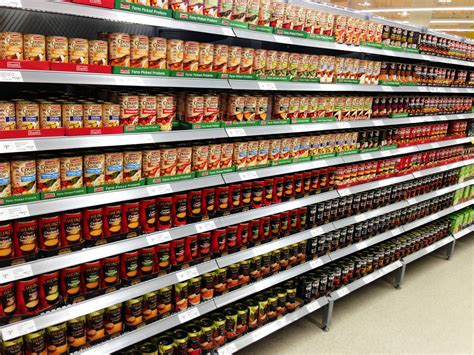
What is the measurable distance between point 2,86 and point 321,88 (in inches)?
74.9

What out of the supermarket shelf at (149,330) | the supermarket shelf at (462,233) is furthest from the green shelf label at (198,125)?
the supermarket shelf at (462,233)

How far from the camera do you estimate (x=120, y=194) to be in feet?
6.32

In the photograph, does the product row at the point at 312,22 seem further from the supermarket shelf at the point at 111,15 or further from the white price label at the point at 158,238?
the white price label at the point at 158,238

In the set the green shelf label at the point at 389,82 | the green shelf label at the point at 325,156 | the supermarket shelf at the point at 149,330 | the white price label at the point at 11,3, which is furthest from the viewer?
the green shelf label at the point at 389,82

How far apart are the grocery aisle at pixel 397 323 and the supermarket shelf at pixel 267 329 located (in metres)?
0.21

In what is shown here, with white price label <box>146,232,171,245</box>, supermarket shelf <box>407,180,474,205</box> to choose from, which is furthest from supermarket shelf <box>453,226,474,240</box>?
white price label <box>146,232,171,245</box>

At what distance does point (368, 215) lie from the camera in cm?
349

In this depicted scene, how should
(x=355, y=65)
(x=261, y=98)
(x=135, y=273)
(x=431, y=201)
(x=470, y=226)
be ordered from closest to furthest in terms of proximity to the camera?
(x=135, y=273), (x=261, y=98), (x=355, y=65), (x=431, y=201), (x=470, y=226)

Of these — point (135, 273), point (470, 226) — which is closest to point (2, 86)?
point (135, 273)

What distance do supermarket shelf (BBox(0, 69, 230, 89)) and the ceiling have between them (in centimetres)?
682

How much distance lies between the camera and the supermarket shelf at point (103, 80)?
5.05 ft

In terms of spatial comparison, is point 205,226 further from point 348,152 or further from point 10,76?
point 348,152

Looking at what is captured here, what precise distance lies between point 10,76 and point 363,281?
3.11 meters

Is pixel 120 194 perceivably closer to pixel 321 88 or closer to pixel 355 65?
pixel 321 88
